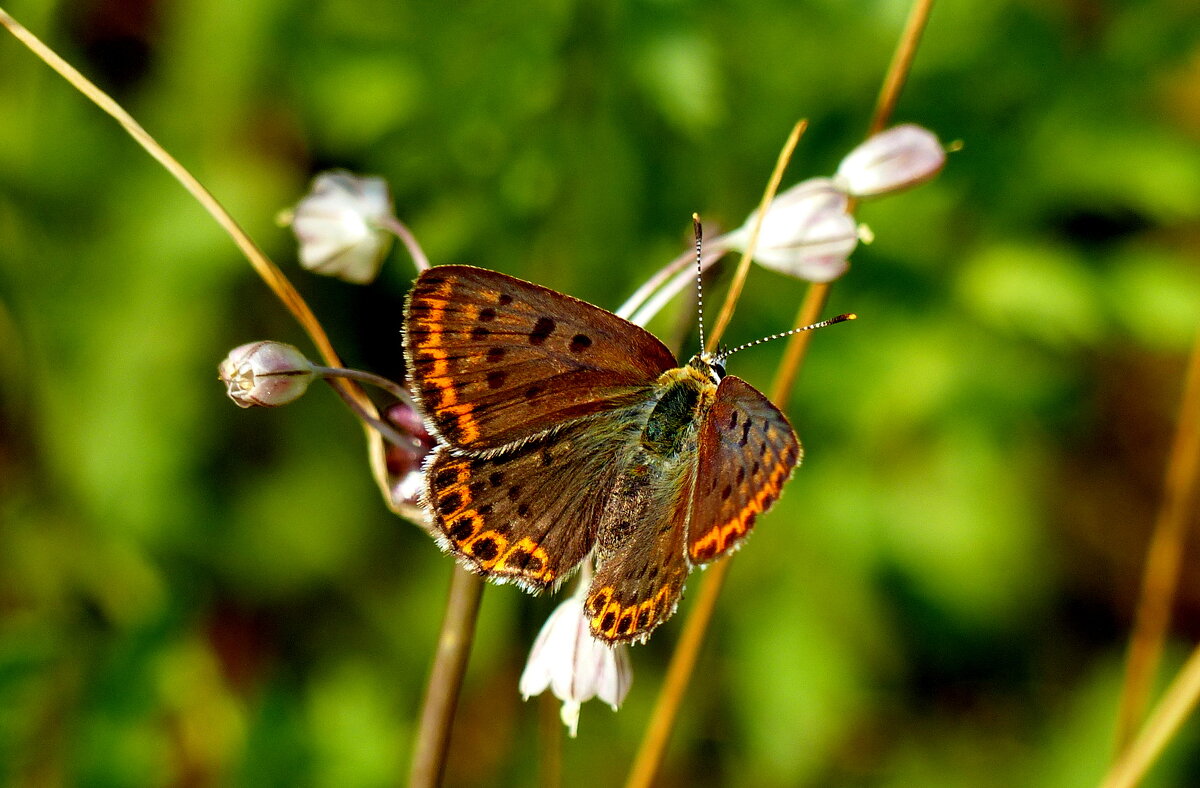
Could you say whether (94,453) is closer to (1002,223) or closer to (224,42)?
(224,42)

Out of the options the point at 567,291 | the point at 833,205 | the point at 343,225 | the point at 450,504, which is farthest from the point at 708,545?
the point at 567,291

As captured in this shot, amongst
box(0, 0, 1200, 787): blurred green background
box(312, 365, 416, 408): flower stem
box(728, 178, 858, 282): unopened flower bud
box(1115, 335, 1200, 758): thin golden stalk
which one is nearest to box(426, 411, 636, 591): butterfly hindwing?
box(312, 365, 416, 408): flower stem

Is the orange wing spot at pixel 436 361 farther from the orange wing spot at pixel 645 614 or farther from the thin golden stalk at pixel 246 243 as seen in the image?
the orange wing spot at pixel 645 614

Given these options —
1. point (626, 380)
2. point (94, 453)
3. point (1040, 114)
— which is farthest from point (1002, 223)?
point (94, 453)

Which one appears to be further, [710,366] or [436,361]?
[710,366]

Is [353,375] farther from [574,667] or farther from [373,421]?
[574,667]
